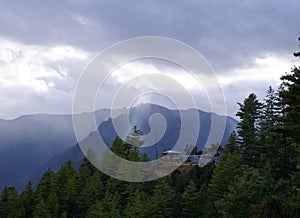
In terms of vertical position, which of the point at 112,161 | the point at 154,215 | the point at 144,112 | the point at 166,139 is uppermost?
the point at 166,139

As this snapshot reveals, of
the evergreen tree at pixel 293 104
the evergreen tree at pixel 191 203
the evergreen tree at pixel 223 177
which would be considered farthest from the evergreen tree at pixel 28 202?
the evergreen tree at pixel 293 104

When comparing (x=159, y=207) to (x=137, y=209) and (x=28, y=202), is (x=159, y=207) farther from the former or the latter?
(x=28, y=202)

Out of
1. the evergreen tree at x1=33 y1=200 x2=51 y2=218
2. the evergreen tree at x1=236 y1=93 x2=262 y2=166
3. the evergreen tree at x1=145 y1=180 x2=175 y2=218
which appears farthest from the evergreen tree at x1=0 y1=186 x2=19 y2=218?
the evergreen tree at x1=236 y1=93 x2=262 y2=166

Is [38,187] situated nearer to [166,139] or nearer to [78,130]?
[78,130]

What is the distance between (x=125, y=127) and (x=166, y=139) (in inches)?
2800

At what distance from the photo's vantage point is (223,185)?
101 feet

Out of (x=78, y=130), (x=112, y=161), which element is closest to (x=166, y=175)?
(x=112, y=161)

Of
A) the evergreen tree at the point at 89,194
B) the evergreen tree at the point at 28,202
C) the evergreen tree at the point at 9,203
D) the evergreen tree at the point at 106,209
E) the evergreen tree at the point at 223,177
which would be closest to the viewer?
the evergreen tree at the point at 223,177

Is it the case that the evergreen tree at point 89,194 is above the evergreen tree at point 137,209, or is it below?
above

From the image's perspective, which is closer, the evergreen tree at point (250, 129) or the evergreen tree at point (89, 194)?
the evergreen tree at point (250, 129)

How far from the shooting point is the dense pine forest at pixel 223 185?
710 inches

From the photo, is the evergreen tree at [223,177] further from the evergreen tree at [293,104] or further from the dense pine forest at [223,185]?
the evergreen tree at [293,104]

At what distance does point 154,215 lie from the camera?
105 feet

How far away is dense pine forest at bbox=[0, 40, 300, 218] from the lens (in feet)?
59.2
